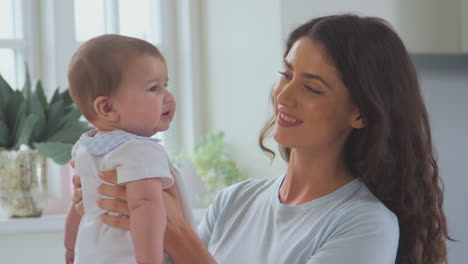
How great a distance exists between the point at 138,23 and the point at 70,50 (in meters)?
0.44

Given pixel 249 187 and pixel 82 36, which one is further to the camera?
pixel 82 36

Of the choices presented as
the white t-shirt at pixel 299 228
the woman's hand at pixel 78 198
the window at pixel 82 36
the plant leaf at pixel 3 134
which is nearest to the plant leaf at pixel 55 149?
the plant leaf at pixel 3 134

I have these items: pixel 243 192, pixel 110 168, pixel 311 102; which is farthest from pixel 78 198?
pixel 311 102

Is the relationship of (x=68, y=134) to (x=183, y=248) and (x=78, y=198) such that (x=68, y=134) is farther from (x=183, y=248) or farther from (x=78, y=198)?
(x=183, y=248)

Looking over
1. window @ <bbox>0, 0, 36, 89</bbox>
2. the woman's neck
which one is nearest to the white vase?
window @ <bbox>0, 0, 36, 89</bbox>

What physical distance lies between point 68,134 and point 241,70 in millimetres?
861

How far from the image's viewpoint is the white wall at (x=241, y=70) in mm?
2979

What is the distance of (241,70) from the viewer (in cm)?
322

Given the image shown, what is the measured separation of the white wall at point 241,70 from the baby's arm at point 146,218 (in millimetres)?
1507

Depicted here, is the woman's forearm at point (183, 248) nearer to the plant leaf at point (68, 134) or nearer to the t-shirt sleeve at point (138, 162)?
the t-shirt sleeve at point (138, 162)

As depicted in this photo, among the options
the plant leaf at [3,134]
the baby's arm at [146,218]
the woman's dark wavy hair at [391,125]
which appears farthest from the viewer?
the plant leaf at [3,134]

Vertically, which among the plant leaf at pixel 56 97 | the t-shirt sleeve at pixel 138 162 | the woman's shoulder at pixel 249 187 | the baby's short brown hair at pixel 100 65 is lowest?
the woman's shoulder at pixel 249 187

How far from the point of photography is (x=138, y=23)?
11.8 ft

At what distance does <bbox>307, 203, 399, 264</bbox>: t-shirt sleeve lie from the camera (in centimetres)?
149
